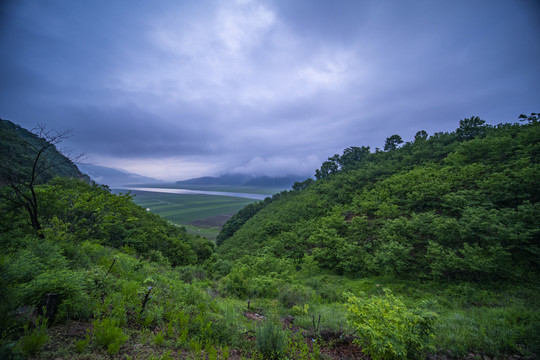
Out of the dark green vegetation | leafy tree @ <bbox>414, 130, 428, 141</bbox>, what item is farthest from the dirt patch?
leafy tree @ <bbox>414, 130, 428, 141</bbox>

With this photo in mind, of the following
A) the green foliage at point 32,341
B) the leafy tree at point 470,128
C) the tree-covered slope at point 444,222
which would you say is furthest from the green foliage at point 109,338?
the leafy tree at point 470,128

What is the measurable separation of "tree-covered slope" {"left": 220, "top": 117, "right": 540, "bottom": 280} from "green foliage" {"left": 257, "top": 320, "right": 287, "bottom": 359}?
9.52 meters

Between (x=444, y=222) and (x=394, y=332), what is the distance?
11370 millimetres

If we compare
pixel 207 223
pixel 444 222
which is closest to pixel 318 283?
pixel 444 222

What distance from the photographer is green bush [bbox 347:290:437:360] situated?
4141 millimetres

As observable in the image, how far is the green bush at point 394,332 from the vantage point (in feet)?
13.6

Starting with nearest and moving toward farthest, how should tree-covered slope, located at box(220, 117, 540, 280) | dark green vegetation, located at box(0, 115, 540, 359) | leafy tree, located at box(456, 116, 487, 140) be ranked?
dark green vegetation, located at box(0, 115, 540, 359), tree-covered slope, located at box(220, 117, 540, 280), leafy tree, located at box(456, 116, 487, 140)

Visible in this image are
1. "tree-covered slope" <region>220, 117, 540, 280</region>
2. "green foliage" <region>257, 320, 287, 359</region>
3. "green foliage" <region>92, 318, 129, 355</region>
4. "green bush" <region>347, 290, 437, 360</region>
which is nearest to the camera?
"green foliage" <region>92, 318, 129, 355</region>

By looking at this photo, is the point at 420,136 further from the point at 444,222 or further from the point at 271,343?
the point at 271,343

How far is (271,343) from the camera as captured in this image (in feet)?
14.8

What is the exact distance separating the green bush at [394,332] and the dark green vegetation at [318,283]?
4 centimetres

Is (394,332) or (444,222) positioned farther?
(444,222)

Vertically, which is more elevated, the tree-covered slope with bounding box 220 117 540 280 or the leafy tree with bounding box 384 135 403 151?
the leafy tree with bounding box 384 135 403 151

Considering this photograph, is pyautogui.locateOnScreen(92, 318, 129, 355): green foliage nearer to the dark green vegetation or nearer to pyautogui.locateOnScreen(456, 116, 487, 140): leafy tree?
the dark green vegetation
